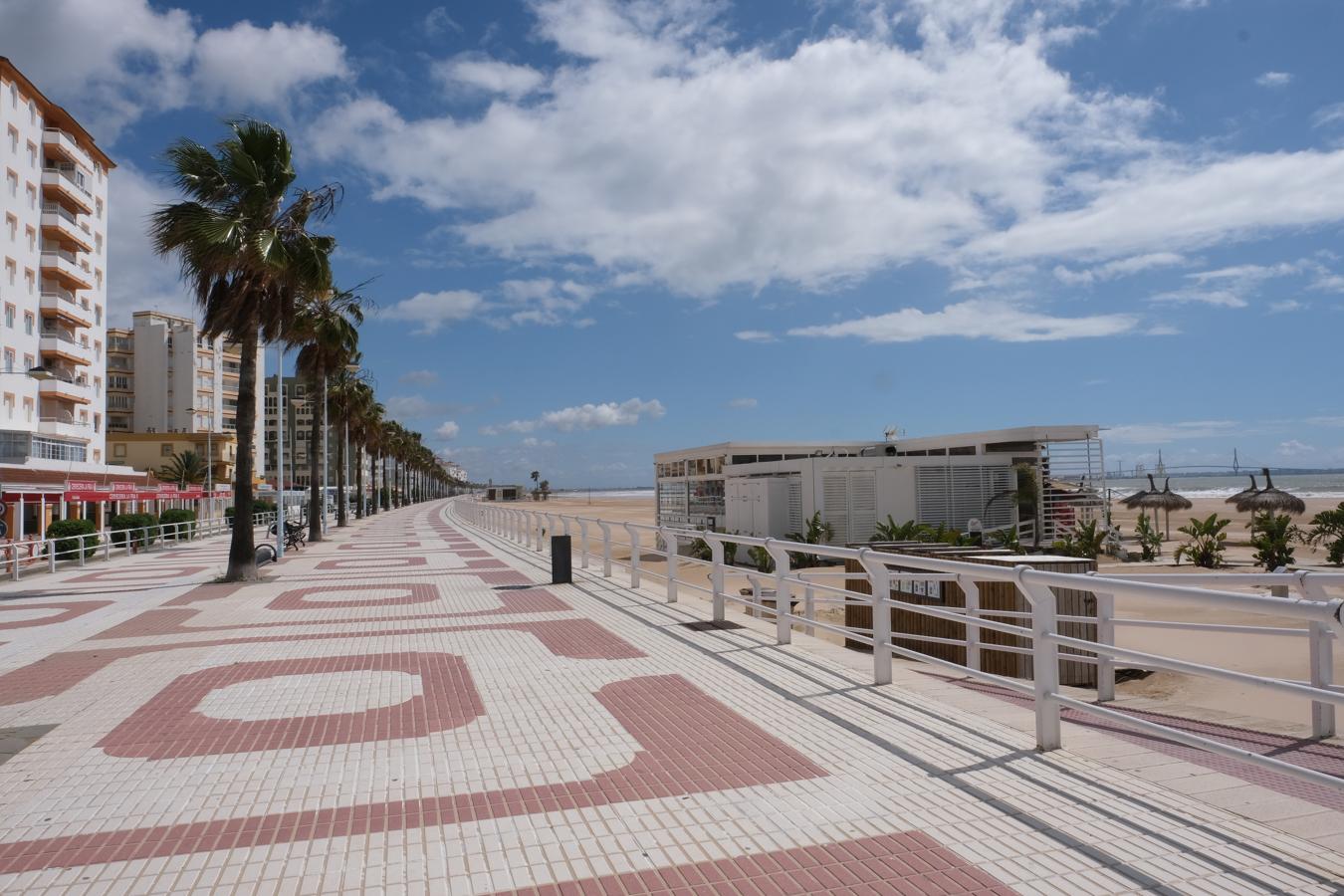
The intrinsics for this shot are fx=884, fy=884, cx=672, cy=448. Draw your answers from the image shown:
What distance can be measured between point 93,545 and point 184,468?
209 feet

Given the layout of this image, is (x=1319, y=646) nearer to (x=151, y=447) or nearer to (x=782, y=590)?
(x=782, y=590)

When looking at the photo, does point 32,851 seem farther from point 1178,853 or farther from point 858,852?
point 1178,853

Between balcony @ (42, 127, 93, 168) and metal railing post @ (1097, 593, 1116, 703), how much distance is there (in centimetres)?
6558

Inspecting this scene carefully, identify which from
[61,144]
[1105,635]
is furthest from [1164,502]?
[61,144]

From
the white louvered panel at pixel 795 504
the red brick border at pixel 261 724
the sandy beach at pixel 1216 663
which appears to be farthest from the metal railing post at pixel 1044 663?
the white louvered panel at pixel 795 504

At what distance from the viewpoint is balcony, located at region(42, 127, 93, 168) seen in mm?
53812

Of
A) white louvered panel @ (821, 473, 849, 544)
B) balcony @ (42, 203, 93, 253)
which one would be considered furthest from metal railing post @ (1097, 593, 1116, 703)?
balcony @ (42, 203, 93, 253)

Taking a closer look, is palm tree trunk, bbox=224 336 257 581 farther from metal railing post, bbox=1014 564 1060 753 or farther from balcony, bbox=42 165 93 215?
balcony, bbox=42 165 93 215

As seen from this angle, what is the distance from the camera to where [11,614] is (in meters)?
13.0

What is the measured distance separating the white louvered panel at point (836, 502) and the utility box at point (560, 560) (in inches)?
534

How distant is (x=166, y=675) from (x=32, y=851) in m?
4.33

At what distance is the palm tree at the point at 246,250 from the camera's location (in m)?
16.6

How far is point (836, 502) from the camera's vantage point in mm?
27516

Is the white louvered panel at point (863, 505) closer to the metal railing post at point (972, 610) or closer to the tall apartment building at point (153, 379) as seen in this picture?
→ the metal railing post at point (972, 610)
